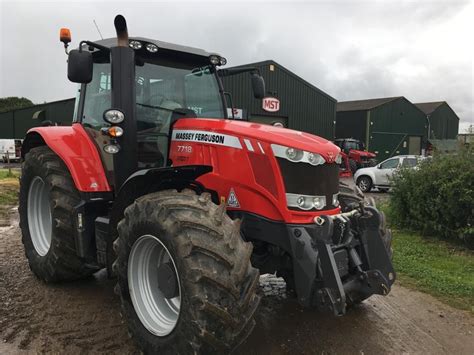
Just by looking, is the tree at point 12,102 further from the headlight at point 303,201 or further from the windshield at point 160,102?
the headlight at point 303,201

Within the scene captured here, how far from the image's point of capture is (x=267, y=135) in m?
3.26

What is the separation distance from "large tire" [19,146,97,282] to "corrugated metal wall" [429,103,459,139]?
43.4m

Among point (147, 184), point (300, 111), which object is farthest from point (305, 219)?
point (300, 111)

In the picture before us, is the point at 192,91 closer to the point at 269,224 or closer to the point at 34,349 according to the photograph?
the point at 269,224

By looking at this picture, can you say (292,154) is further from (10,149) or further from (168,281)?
(10,149)

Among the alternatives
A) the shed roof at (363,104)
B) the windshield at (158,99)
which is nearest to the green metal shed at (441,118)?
the shed roof at (363,104)

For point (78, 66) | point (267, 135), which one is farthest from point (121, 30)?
Result: point (267, 135)

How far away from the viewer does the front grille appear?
125 inches

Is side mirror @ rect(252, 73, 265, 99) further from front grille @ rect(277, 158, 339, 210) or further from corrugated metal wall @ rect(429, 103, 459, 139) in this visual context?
corrugated metal wall @ rect(429, 103, 459, 139)

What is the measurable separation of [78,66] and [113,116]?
18.6 inches

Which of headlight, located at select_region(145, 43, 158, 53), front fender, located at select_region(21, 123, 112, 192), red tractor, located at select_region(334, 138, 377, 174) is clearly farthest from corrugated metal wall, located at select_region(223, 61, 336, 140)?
headlight, located at select_region(145, 43, 158, 53)

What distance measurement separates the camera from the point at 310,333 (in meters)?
3.67

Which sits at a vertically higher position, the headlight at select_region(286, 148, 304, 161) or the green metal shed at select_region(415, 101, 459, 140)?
the green metal shed at select_region(415, 101, 459, 140)

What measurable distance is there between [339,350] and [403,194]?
524 cm
